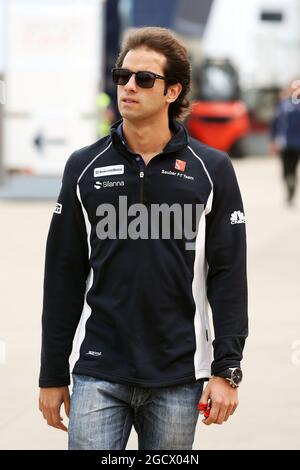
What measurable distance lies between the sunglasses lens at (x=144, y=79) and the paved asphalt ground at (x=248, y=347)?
2706 mm

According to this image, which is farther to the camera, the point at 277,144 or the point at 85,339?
the point at 277,144

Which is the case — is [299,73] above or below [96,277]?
below

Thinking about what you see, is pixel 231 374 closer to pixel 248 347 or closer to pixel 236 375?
pixel 236 375

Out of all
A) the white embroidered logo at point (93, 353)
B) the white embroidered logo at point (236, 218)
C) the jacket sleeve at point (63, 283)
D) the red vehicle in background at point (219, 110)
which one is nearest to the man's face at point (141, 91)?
the jacket sleeve at point (63, 283)

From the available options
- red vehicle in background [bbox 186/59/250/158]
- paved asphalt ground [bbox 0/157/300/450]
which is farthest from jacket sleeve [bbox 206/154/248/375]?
red vehicle in background [bbox 186/59/250/158]

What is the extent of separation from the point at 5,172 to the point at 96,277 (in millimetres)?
18828

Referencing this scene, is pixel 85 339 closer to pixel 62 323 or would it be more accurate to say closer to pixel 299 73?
pixel 62 323

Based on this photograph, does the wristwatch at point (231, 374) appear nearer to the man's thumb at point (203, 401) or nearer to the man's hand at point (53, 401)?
the man's thumb at point (203, 401)

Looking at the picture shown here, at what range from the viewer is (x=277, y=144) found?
20672 mm

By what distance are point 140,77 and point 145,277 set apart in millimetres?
574

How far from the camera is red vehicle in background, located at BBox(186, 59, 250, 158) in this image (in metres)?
34.8

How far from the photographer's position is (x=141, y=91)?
3.69 m
